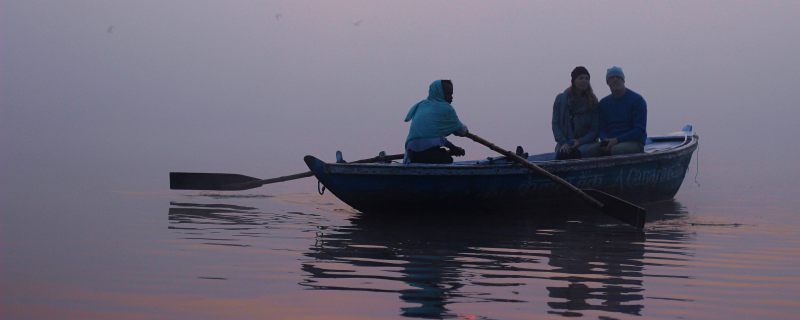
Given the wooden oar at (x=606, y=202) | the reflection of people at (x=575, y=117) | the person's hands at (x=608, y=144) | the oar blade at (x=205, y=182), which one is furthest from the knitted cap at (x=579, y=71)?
the oar blade at (x=205, y=182)

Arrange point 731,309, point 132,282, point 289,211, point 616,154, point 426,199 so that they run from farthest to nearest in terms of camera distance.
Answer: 1. point 616,154
2. point 289,211
3. point 426,199
4. point 132,282
5. point 731,309

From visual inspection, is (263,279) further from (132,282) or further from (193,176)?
(193,176)

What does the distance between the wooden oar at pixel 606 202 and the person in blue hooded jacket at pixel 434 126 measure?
245 millimetres

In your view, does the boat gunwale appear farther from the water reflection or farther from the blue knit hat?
the blue knit hat

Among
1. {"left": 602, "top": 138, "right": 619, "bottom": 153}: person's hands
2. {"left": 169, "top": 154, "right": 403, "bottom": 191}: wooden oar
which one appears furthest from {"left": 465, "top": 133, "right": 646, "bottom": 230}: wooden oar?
{"left": 169, "top": 154, "right": 403, "bottom": 191}: wooden oar

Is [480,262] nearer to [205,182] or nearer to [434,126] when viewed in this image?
[434,126]

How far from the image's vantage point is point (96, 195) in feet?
49.7

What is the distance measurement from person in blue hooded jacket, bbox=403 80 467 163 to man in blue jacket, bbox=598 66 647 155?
2.49 meters

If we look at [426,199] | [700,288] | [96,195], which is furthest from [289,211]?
[700,288]

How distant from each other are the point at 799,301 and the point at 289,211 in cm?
725

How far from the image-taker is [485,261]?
8961 millimetres

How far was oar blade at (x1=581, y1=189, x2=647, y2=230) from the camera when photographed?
11383 millimetres

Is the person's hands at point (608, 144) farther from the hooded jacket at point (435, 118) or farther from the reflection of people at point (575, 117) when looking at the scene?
the hooded jacket at point (435, 118)

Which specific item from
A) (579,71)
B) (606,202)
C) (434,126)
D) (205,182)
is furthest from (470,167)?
(205,182)
